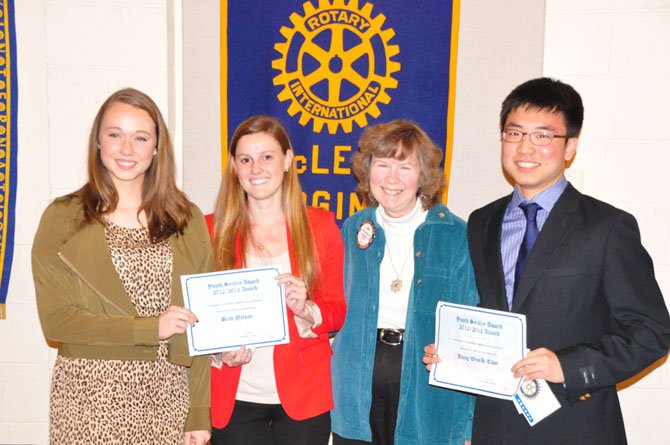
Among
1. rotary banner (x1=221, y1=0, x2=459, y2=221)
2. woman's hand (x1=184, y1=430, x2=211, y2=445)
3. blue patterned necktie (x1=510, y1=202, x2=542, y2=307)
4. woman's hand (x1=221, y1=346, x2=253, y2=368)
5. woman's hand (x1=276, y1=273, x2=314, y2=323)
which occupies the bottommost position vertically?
woman's hand (x1=184, y1=430, x2=211, y2=445)

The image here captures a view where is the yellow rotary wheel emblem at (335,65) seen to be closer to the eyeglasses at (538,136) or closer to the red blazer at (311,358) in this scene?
the red blazer at (311,358)

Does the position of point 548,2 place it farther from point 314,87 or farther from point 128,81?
point 128,81

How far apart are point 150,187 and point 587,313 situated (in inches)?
70.2

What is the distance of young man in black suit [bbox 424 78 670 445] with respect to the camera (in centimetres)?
212

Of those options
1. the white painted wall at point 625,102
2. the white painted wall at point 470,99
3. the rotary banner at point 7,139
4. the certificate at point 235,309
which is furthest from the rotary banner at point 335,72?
the certificate at point 235,309

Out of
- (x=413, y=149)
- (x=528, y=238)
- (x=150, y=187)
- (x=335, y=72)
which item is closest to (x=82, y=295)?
(x=150, y=187)

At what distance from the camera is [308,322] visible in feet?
8.42

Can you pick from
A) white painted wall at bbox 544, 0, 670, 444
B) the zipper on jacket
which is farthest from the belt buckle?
white painted wall at bbox 544, 0, 670, 444

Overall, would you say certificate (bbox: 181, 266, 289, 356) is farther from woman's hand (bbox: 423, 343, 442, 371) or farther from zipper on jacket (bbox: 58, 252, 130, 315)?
woman's hand (bbox: 423, 343, 442, 371)

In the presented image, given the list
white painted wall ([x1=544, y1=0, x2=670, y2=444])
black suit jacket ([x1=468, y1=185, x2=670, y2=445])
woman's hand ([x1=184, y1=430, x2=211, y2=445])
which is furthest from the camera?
white painted wall ([x1=544, y1=0, x2=670, y2=444])

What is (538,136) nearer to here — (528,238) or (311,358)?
(528,238)

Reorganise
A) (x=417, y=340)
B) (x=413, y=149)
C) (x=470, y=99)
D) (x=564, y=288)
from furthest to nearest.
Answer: (x=470, y=99)
(x=413, y=149)
(x=417, y=340)
(x=564, y=288)

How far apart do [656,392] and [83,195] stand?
10.8ft

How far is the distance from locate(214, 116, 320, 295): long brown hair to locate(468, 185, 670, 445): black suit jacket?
2.71 ft
